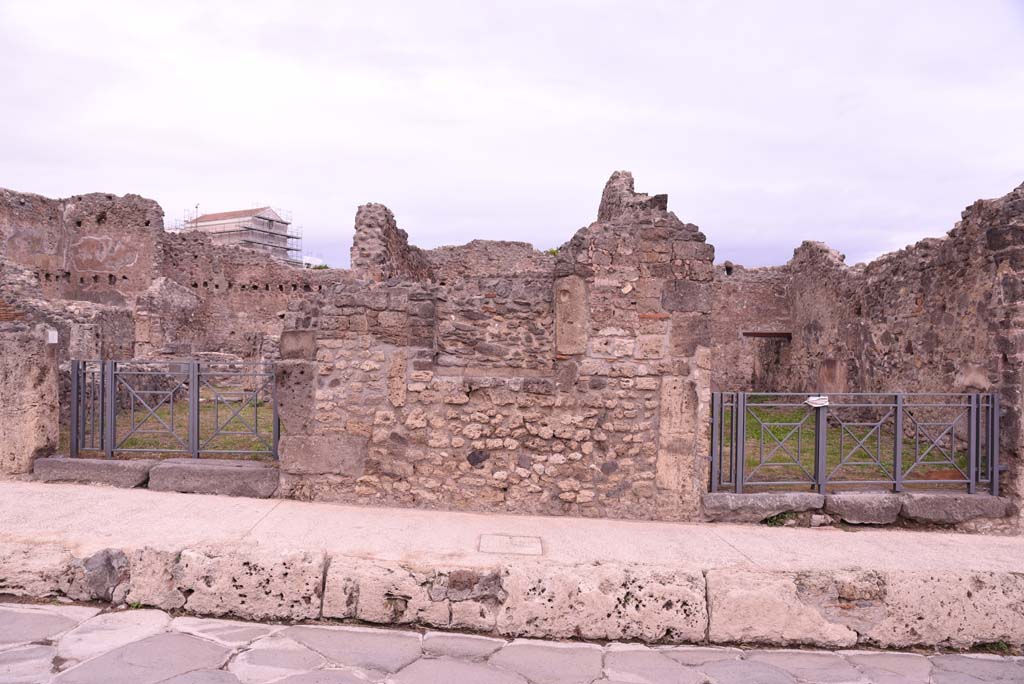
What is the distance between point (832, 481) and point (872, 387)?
593cm

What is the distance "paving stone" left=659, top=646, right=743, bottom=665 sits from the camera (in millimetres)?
3903

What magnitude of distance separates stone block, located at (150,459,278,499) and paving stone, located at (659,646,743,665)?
400cm

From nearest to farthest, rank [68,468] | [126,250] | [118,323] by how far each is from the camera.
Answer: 1. [68,468]
2. [118,323]
3. [126,250]

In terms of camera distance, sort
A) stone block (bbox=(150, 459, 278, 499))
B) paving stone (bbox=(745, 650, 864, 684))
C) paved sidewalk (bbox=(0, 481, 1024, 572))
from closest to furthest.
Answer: paving stone (bbox=(745, 650, 864, 684))
paved sidewalk (bbox=(0, 481, 1024, 572))
stone block (bbox=(150, 459, 278, 499))

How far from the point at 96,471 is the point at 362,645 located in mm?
4152

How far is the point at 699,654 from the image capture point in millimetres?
4000

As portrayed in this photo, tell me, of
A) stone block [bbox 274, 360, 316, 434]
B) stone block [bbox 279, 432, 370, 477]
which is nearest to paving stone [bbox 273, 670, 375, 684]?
stone block [bbox 279, 432, 370, 477]

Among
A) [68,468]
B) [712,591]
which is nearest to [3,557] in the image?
[68,468]

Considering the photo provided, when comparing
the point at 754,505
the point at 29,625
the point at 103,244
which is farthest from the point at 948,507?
the point at 103,244

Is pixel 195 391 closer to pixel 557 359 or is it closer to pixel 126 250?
pixel 557 359

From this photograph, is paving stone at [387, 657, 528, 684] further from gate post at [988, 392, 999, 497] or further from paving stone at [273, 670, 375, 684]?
gate post at [988, 392, 999, 497]

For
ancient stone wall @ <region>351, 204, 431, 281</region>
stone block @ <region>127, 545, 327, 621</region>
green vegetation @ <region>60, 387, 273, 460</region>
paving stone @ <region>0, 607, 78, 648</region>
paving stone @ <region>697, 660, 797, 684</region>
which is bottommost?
paving stone @ <region>697, 660, 797, 684</region>

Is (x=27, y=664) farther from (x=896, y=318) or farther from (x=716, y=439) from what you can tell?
(x=896, y=318)

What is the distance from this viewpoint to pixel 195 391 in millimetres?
6477
